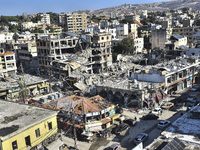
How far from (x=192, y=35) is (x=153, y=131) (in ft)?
204

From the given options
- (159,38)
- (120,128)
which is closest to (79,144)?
(120,128)

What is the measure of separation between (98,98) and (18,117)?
515 inches

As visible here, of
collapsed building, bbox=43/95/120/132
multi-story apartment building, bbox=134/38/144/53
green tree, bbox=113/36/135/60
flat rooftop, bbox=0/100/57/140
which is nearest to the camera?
flat rooftop, bbox=0/100/57/140

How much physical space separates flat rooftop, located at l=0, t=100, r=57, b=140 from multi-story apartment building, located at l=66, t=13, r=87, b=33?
90424 millimetres

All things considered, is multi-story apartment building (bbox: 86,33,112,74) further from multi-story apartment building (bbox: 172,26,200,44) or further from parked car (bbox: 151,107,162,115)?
multi-story apartment building (bbox: 172,26,200,44)

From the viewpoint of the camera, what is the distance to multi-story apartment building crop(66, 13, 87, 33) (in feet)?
358

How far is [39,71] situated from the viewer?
190ft

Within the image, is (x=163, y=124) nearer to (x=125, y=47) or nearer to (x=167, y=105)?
(x=167, y=105)

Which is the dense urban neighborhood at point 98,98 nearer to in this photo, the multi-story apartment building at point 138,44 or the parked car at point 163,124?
the parked car at point 163,124

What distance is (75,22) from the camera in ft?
363

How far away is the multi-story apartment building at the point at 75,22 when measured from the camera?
→ 109m

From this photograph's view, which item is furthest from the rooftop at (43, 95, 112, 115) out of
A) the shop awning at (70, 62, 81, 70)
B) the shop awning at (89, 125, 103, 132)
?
the shop awning at (70, 62, 81, 70)

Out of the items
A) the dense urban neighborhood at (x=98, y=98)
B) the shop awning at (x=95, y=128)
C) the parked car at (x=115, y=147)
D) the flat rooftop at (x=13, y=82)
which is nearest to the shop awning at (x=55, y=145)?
the dense urban neighborhood at (x=98, y=98)

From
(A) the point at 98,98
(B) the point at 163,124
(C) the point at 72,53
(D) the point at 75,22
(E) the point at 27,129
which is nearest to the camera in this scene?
(E) the point at 27,129
